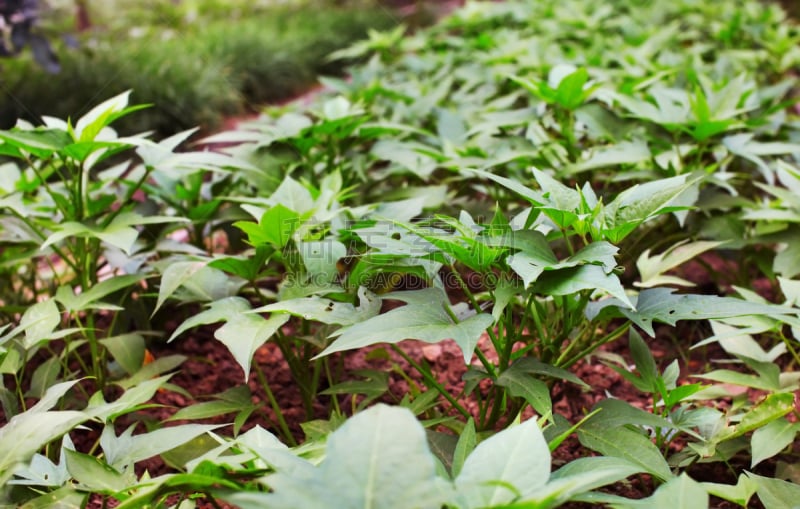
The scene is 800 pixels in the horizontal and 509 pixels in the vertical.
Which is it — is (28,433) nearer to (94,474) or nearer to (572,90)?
(94,474)

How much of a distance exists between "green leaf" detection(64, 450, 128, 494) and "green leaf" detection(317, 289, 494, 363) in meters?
0.36

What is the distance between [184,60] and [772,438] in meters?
5.49

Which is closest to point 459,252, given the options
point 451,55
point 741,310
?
point 741,310

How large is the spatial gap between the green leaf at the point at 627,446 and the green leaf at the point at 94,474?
2.43ft

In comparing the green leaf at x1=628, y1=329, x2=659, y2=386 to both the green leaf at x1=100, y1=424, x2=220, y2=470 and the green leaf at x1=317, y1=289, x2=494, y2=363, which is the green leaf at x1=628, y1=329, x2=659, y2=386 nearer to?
the green leaf at x1=317, y1=289, x2=494, y2=363

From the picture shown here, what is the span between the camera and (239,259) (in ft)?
4.62

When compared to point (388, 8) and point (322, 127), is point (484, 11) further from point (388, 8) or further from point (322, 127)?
point (388, 8)

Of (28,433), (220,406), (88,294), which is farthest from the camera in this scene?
(88,294)

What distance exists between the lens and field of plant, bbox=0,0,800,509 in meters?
0.93

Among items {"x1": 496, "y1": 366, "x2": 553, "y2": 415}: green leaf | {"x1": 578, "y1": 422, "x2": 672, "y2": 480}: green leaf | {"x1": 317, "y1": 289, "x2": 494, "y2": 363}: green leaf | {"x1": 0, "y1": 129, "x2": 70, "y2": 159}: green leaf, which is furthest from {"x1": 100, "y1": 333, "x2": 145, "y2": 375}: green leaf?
{"x1": 578, "y1": 422, "x2": 672, "y2": 480}: green leaf

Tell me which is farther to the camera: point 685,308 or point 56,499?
point 685,308

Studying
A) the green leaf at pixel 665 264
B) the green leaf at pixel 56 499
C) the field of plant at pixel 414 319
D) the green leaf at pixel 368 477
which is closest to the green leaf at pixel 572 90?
the field of plant at pixel 414 319

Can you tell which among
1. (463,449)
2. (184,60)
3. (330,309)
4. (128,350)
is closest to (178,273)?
(128,350)

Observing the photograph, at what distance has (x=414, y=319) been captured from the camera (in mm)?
1058
